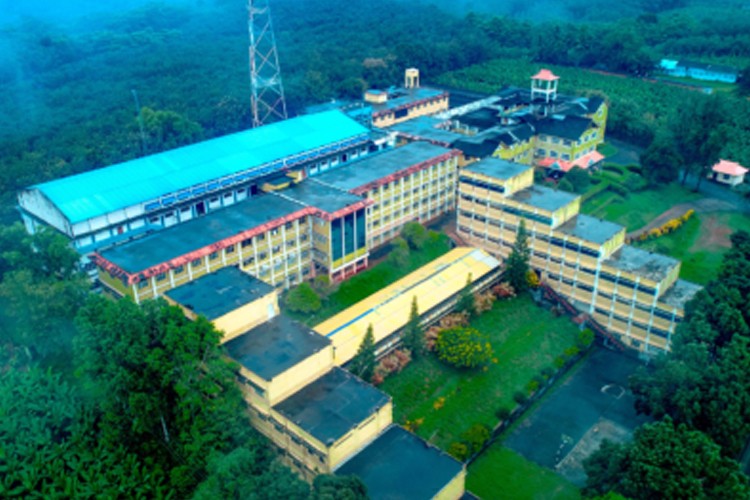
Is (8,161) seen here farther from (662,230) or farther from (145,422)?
(662,230)

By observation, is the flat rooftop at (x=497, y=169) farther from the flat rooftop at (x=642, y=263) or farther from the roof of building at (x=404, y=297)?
the flat rooftop at (x=642, y=263)

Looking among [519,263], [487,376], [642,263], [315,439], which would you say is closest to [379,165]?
[519,263]

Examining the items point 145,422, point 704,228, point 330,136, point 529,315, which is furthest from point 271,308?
point 704,228

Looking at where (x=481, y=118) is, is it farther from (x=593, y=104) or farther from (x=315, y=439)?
(x=315, y=439)

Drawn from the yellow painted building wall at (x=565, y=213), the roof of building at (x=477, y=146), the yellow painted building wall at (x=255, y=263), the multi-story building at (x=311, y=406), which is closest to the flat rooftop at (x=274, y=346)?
the multi-story building at (x=311, y=406)

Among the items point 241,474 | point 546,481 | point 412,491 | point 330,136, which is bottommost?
point 546,481
